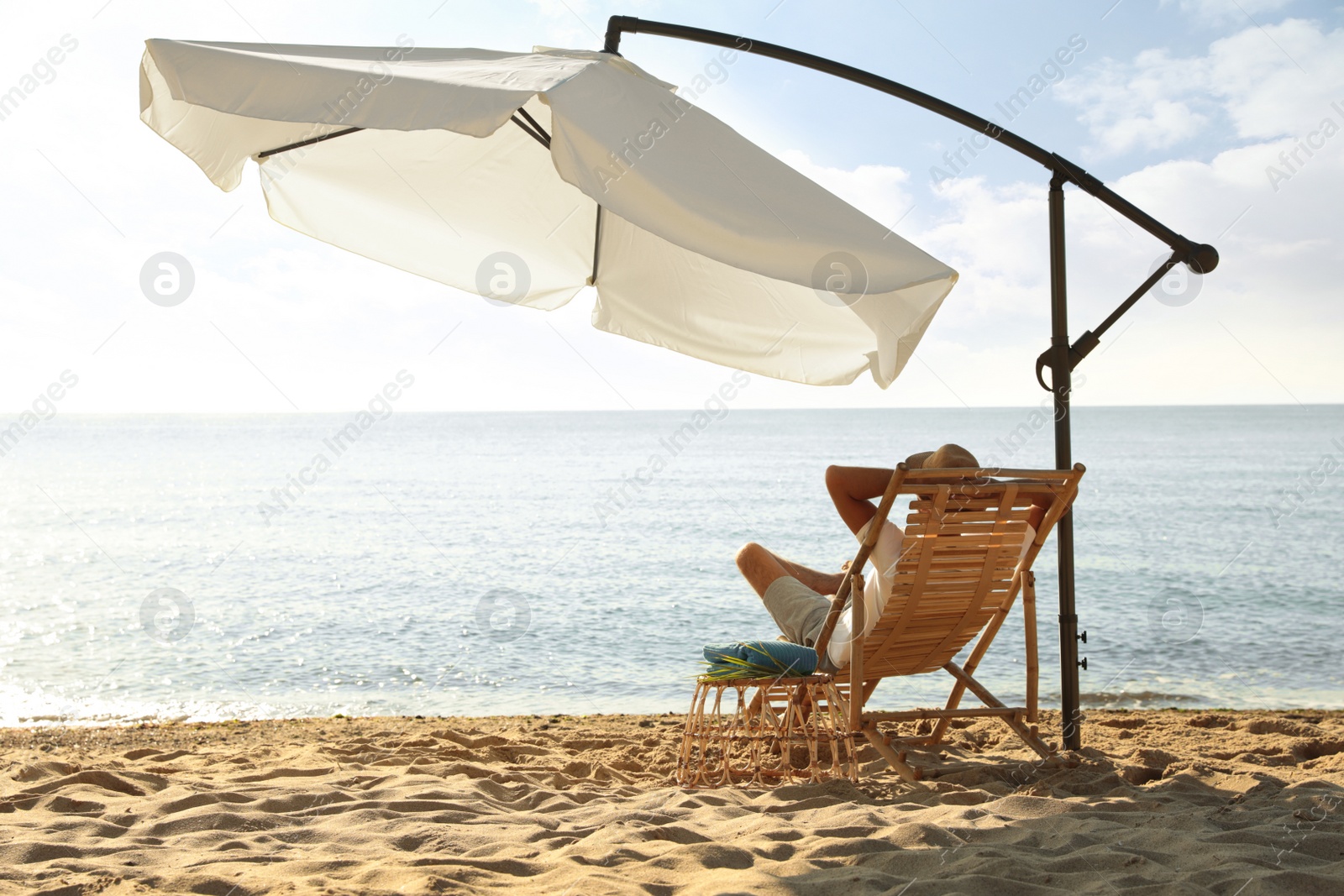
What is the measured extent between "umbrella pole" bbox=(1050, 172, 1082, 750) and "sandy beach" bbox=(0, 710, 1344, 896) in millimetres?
312

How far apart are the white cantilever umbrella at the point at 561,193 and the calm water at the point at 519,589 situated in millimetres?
2896

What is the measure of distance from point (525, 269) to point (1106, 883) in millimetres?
3144

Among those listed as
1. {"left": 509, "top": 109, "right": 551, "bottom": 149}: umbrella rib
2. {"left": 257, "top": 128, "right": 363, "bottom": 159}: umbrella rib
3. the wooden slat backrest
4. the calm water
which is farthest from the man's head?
the calm water

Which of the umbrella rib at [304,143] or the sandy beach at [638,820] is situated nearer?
the sandy beach at [638,820]

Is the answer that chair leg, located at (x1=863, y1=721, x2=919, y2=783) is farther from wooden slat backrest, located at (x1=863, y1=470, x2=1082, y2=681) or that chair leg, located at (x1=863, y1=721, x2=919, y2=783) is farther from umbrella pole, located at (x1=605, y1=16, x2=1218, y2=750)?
umbrella pole, located at (x1=605, y1=16, x2=1218, y2=750)

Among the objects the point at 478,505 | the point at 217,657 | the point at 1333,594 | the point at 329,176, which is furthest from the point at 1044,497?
the point at 478,505

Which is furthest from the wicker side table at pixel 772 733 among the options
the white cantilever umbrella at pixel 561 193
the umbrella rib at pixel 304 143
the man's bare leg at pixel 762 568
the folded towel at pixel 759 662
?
the umbrella rib at pixel 304 143

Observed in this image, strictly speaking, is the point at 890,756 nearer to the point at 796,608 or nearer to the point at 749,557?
the point at 796,608

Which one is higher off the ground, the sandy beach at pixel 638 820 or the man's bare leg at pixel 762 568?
the man's bare leg at pixel 762 568

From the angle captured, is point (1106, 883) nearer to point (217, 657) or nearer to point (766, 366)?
point (766, 366)

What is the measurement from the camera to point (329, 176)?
12.3ft

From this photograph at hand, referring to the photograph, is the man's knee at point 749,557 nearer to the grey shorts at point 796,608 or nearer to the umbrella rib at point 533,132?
the grey shorts at point 796,608

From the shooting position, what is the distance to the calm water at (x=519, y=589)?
7.10m

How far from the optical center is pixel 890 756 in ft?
10.9
